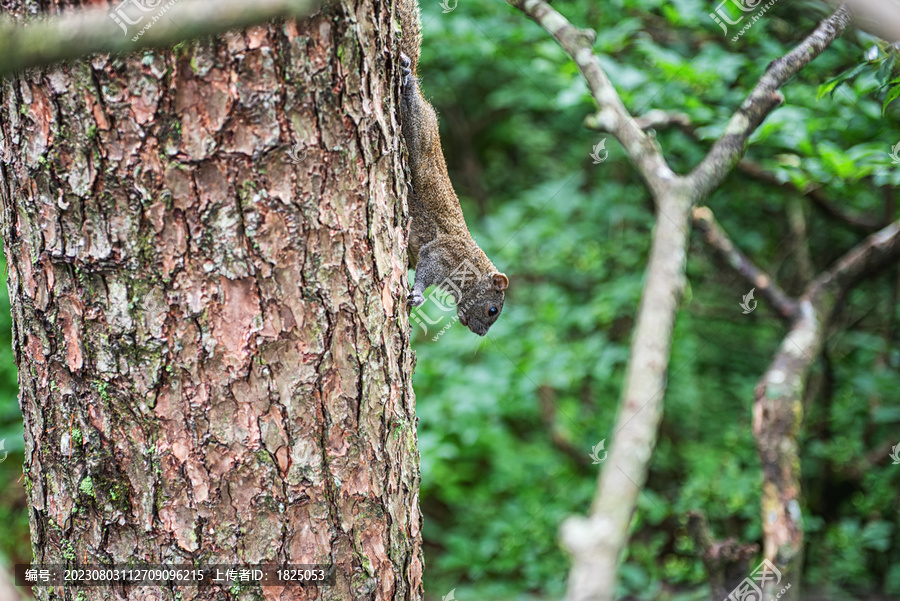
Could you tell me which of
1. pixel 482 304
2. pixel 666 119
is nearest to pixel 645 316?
pixel 666 119

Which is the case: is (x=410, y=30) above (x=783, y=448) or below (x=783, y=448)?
above

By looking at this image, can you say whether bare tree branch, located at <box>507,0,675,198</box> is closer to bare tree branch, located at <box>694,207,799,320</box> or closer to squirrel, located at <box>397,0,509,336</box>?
squirrel, located at <box>397,0,509,336</box>

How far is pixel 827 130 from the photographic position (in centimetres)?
330

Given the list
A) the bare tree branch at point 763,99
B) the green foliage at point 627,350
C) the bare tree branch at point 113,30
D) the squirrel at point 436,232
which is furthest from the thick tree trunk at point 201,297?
the green foliage at point 627,350

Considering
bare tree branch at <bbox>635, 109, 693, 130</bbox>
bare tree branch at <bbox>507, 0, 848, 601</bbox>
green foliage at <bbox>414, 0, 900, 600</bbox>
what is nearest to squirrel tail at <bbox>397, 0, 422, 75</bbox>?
bare tree branch at <bbox>507, 0, 848, 601</bbox>

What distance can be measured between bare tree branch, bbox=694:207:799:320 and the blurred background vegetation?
7.6 inches

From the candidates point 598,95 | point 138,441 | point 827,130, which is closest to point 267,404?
point 138,441

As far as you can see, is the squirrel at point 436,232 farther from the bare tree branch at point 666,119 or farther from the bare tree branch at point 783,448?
the bare tree branch at point 783,448

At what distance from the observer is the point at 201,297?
4.00ft

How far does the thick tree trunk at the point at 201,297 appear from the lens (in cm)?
118

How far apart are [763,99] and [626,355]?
2.36 metres

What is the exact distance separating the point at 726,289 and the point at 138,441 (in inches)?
165

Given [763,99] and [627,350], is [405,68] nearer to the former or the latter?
[763,99]

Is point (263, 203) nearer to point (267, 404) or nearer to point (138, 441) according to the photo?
point (267, 404)
